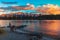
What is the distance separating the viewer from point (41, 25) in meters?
1.50

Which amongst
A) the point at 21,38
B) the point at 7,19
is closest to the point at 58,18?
the point at 21,38

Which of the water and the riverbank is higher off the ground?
the water

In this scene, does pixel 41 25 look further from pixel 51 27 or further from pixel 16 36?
pixel 16 36

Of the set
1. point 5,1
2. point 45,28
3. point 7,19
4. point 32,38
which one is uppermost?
point 5,1

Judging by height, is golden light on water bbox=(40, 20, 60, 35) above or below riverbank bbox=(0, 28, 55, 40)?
above

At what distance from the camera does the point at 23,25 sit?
59.5 inches

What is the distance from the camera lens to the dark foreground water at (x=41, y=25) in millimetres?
1479

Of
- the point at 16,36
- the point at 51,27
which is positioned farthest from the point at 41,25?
the point at 16,36

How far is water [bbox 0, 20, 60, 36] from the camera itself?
1.48 m

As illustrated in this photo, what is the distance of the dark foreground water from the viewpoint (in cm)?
148

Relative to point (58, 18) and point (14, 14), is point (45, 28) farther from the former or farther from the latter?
point (14, 14)

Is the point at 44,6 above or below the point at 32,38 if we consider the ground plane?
above

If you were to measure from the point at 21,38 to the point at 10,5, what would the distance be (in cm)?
42

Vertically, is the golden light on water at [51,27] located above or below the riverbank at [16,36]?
above
